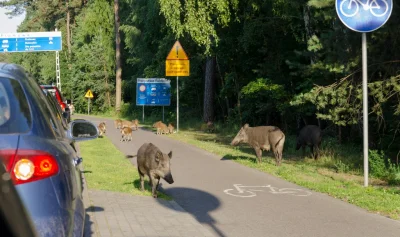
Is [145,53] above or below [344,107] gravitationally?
above

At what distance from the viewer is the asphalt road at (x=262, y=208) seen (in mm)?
8070

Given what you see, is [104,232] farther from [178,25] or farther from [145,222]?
[178,25]

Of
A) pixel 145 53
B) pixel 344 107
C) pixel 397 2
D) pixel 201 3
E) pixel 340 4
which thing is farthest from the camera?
pixel 145 53

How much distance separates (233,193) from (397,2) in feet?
18.5

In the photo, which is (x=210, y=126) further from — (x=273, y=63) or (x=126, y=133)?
(x=126, y=133)

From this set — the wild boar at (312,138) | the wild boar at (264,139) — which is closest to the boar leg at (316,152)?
the wild boar at (312,138)

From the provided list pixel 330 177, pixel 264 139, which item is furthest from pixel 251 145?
pixel 330 177

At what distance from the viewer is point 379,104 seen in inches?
554

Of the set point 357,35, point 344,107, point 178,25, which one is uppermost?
point 178,25

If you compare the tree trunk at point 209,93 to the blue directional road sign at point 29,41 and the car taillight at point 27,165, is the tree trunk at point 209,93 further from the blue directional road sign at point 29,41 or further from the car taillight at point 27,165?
the car taillight at point 27,165

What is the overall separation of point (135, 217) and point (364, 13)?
6.39m

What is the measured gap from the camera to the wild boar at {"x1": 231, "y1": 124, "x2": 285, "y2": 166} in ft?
52.8

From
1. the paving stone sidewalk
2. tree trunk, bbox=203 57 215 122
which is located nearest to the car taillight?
the paving stone sidewalk

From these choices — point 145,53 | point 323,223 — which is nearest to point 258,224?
point 323,223
